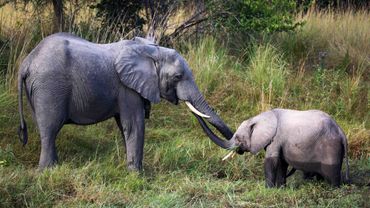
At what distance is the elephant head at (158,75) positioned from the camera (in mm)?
6855

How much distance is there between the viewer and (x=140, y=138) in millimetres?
6957

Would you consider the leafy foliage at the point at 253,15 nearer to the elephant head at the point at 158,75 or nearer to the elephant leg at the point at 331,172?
the elephant head at the point at 158,75

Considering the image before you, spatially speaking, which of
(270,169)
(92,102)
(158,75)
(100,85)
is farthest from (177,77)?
(270,169)

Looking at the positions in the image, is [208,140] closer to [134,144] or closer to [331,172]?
[134,144]

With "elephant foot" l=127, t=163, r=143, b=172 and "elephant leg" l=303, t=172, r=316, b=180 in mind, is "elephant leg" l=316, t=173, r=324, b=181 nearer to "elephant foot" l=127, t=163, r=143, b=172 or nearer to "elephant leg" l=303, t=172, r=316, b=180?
"elephant leg" l=303, t=172, r=316, b=180

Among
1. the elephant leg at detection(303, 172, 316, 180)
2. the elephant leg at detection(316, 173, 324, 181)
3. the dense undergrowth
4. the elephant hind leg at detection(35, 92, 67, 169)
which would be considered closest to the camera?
the dense undergrowth

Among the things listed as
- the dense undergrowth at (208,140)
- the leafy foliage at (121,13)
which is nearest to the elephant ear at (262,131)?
the dense undergrowth at (208,140)

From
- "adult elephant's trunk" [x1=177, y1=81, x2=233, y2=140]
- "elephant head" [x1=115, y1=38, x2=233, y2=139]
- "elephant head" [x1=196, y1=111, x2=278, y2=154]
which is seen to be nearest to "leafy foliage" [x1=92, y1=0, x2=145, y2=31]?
"elephant head" [x1=115, y1=38, x2=233, y2=139]

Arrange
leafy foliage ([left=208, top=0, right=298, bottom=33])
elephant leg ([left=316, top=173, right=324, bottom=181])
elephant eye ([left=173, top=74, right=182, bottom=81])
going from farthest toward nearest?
leafy foliage ([left=208, top=0, right=298, bottom=33]) < elephant leg ([left=316, top=173, right=324, bottom=181]) < elephant eye ([left=173, top=74, right=182, bottom=81])

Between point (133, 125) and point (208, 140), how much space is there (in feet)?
5.11

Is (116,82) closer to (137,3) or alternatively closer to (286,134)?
(286,134)

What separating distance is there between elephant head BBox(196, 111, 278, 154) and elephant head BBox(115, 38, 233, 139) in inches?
6.4

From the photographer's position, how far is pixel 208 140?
8.27 metres

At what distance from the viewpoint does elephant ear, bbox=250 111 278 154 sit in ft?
22.2
